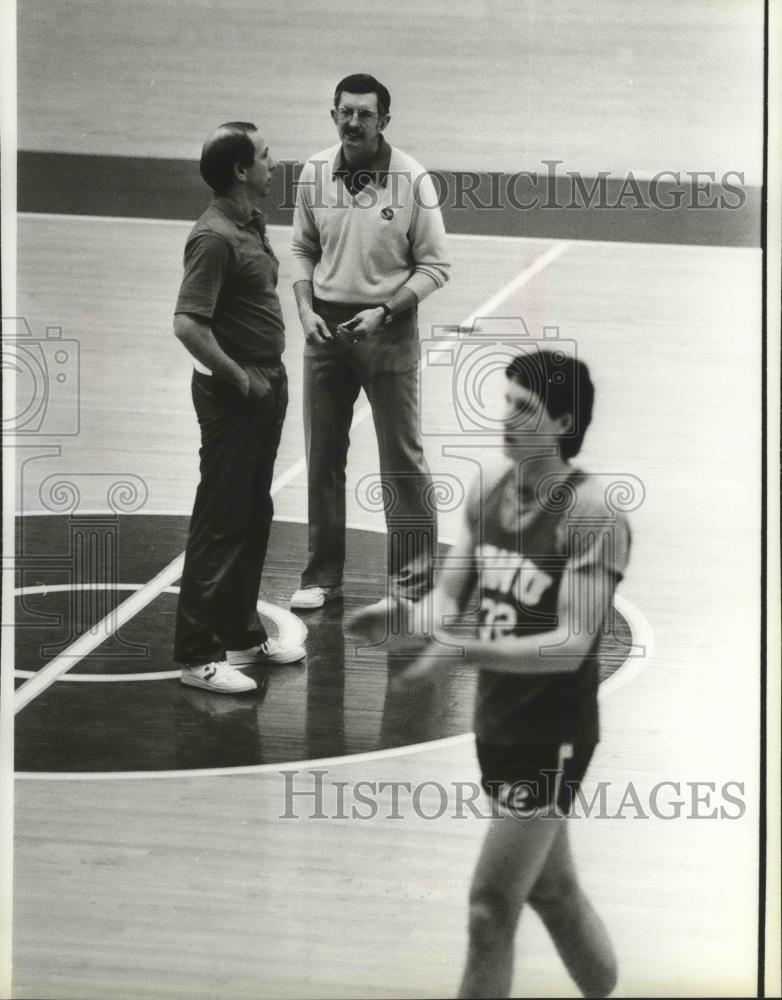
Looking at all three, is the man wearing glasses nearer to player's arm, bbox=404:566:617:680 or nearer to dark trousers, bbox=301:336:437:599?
dark trousers, bbox=301:336:437:599

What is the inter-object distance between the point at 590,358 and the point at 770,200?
0.66m

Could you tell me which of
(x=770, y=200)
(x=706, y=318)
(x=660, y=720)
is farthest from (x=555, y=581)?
(x=770, y=200)

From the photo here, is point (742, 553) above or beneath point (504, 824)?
above

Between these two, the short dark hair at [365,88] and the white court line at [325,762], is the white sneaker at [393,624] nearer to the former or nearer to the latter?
the white court line at [325,762]

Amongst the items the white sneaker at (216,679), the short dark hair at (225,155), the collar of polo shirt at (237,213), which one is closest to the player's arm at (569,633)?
the white sneaker at (216,679)

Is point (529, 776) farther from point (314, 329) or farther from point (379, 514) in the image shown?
point (314, 329)

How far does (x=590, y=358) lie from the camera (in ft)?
13.9

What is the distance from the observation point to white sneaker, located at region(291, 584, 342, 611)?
4355 mm

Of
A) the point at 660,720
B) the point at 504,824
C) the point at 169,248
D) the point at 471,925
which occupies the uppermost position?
the point at 169,248

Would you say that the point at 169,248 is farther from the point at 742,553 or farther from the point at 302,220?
the point at 742,553

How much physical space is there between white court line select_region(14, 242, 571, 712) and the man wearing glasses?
7 centimetres

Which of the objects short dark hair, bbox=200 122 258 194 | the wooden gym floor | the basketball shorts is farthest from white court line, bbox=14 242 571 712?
the basketball shorts

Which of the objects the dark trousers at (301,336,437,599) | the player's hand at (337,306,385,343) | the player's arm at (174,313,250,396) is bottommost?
the dark trousers at (301,336,437,599)

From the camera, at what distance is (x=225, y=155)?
422cm
